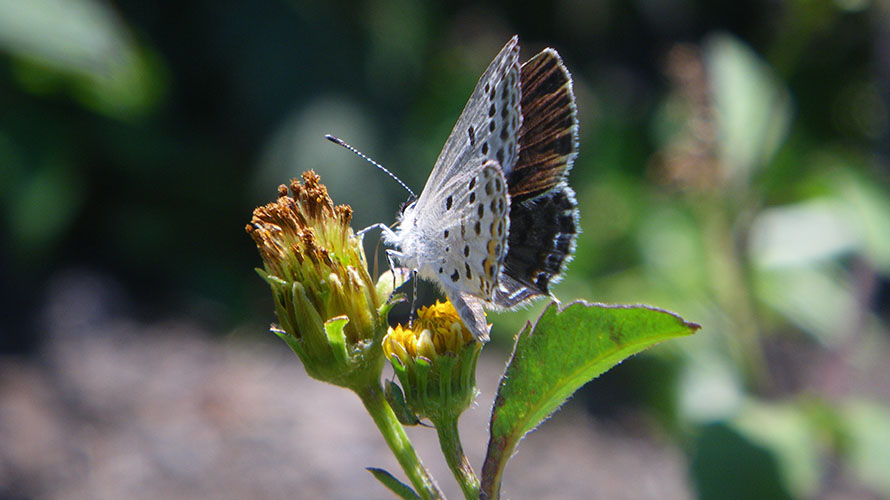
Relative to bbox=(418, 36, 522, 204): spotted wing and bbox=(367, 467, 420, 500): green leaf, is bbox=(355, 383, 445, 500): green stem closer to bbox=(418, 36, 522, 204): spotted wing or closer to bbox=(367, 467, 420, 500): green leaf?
bbox=(367, 467, 420, 500): green leaf

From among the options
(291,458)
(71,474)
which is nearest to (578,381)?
(291,458)

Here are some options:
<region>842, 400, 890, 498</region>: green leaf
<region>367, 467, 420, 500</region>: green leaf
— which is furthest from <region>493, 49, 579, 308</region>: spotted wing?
<region>842, 400, 890, 498</region>: green leaf

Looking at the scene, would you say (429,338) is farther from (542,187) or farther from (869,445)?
(869,445)

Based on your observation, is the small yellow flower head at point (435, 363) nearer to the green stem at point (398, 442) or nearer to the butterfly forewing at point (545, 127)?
the green stem at point (398, 442)

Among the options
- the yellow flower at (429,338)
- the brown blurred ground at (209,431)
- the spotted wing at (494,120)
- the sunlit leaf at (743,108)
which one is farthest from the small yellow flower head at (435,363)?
the brown blurred ground at (209,431)

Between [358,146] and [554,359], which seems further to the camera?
[358,146]

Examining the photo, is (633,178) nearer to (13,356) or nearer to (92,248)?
(92,248)

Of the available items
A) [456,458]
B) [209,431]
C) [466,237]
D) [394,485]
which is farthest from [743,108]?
[209,431]
